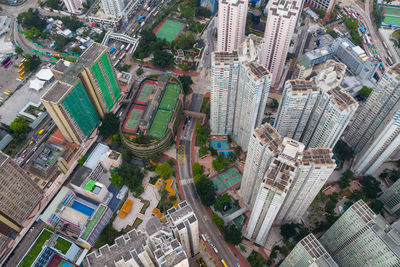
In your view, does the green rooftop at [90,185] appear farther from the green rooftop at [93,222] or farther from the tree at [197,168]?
the tree at [197,168]

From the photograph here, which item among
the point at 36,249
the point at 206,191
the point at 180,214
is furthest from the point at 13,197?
the point at 206,191

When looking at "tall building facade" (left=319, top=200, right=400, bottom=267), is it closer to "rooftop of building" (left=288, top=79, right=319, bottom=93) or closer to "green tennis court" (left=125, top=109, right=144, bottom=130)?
"rooftop of building" (left=288, top=79, right=319, bottom=93)

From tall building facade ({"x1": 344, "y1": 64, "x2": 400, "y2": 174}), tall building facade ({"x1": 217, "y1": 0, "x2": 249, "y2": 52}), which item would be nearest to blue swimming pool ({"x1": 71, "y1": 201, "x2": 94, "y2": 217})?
tall building facade ({"x1": 217, "y1": 0, "x2": 249, "y2": 52})

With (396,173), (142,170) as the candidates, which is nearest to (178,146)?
(142,170)

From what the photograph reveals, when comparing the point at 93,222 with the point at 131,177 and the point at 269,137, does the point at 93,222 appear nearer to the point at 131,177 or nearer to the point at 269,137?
the point at 131,177

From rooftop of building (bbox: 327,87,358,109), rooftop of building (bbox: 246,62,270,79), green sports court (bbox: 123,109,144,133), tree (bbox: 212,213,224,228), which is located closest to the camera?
rooftop of building (bbox: 327,87,358,109)

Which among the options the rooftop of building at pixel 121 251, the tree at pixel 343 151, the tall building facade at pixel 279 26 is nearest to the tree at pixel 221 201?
the rooftop of building at pixel 121 251
